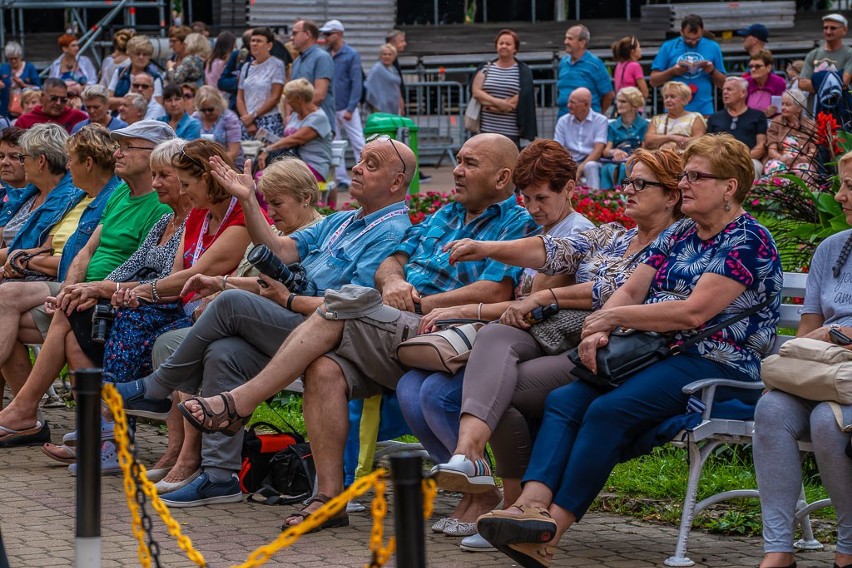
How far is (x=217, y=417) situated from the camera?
19.5 ft

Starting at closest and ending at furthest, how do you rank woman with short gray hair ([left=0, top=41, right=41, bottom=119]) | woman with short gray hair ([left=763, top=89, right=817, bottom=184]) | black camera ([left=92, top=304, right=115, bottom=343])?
black camera ([left=92, top=304, right=115, bottom=343]), woman with short gray hair ([left=763, top=89, right=817, bottom=184]), woman with short gray hair ([left=0, top=41, right=41, bottom=119])

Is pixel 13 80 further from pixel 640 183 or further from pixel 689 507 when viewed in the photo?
pixel 689 507

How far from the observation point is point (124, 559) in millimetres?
5559

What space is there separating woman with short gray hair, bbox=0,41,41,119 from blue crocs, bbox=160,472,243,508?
41.7ft

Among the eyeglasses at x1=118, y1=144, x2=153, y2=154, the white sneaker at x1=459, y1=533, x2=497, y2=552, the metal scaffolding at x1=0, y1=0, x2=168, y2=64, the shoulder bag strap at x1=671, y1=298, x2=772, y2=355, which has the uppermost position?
the metal scaffolding at x1=0, y1=0, x2=168, y2=64

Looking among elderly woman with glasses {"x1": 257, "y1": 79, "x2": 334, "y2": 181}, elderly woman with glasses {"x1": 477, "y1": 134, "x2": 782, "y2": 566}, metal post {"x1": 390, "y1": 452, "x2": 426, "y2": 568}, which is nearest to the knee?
elderly woman with glasses {"x1": 477, "y1": 134, "x2": 782, "y2": 566}

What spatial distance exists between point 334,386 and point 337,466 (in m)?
0.34

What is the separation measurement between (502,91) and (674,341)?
34.3 feet

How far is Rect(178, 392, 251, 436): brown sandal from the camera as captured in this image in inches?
233

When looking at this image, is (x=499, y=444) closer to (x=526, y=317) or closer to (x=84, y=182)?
(x=526, y=317)

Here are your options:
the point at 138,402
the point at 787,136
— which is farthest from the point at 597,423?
the point at 787,136

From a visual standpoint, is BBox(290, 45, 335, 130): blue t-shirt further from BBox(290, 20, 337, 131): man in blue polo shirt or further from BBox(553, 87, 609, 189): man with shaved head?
BBox(553, 87, 609, 189): man with shaved head

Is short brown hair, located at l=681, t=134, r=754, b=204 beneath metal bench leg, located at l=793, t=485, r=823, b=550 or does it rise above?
above

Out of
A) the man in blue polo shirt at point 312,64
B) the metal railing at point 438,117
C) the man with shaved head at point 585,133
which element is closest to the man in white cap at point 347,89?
the man in blue polo shirt at point 312,64
